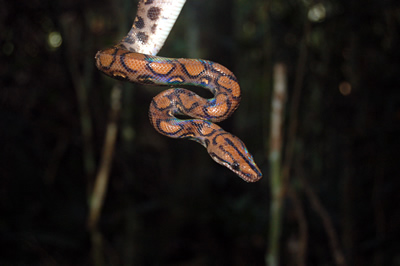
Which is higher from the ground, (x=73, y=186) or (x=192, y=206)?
(x=192, y=206)

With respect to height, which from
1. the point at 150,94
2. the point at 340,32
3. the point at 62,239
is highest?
the point at 340,32

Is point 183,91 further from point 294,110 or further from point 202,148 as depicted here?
point 202,148

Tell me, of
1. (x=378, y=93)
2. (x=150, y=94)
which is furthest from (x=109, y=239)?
(x=378, y=93)

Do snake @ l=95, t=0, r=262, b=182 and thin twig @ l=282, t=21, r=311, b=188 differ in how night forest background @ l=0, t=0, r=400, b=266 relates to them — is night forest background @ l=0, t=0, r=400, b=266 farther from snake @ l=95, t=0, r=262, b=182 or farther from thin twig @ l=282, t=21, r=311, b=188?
snake @ l=95, t=0, r=262, b=182

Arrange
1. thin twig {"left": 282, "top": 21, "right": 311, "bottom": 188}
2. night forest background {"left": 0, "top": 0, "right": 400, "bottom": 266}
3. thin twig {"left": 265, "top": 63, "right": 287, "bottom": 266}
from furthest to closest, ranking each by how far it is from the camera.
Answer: night forest background {"left": 0, "top": 0, "right": 400, "bottom": 266}, thin twig {"left": 282, "top": 21, "right": 311, "bottom": 188}, thin twig {"left": 265, "top": 63, "right": 287, "bottom": 266}

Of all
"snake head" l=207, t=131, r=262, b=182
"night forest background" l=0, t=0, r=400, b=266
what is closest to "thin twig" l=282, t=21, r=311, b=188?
"night forest background" l=0, t=0, r=400, b=266

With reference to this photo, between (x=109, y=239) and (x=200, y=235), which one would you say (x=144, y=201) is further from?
(x=200, y=235)

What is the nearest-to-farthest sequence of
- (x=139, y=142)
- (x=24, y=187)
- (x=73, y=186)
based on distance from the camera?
(x=24, y=187) < (x=73, y=186) < (x=139, y=142)
